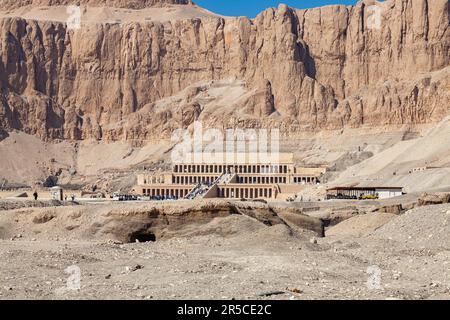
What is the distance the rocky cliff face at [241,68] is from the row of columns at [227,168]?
2227cm

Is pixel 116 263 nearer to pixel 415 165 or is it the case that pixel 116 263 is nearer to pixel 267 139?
pixel 415 165

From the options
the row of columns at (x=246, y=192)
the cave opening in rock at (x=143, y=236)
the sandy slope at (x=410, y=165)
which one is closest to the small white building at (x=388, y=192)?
the sandy slope at (x=410, y=165)

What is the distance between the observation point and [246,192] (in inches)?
4619

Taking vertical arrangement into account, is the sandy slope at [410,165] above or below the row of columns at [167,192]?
above

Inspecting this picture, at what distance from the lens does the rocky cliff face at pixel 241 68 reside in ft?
522

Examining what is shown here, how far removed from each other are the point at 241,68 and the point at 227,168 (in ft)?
144

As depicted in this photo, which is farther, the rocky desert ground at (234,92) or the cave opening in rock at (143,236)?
the rocky desert ground at (234,92)

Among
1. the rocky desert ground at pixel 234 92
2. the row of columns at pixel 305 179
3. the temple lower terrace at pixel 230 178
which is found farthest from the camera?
the rocky desert ground at pixel 234 92

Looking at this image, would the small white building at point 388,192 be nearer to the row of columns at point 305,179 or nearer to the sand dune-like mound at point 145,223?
the row of columns at point 305,179

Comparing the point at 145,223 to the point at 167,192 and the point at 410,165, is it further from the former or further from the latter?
the point at 167,192

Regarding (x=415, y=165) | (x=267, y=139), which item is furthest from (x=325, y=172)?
(x=267, y=139)

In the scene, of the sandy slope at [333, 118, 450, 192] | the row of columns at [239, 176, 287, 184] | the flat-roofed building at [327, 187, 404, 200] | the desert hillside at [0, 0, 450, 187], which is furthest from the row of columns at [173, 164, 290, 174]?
the flat-roofed building at [327, 187, 404, 200]

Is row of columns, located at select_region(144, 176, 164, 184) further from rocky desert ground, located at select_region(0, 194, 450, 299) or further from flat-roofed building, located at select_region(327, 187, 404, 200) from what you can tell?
rocky desert ground, located at select_region(0, 194, 450, 299)
